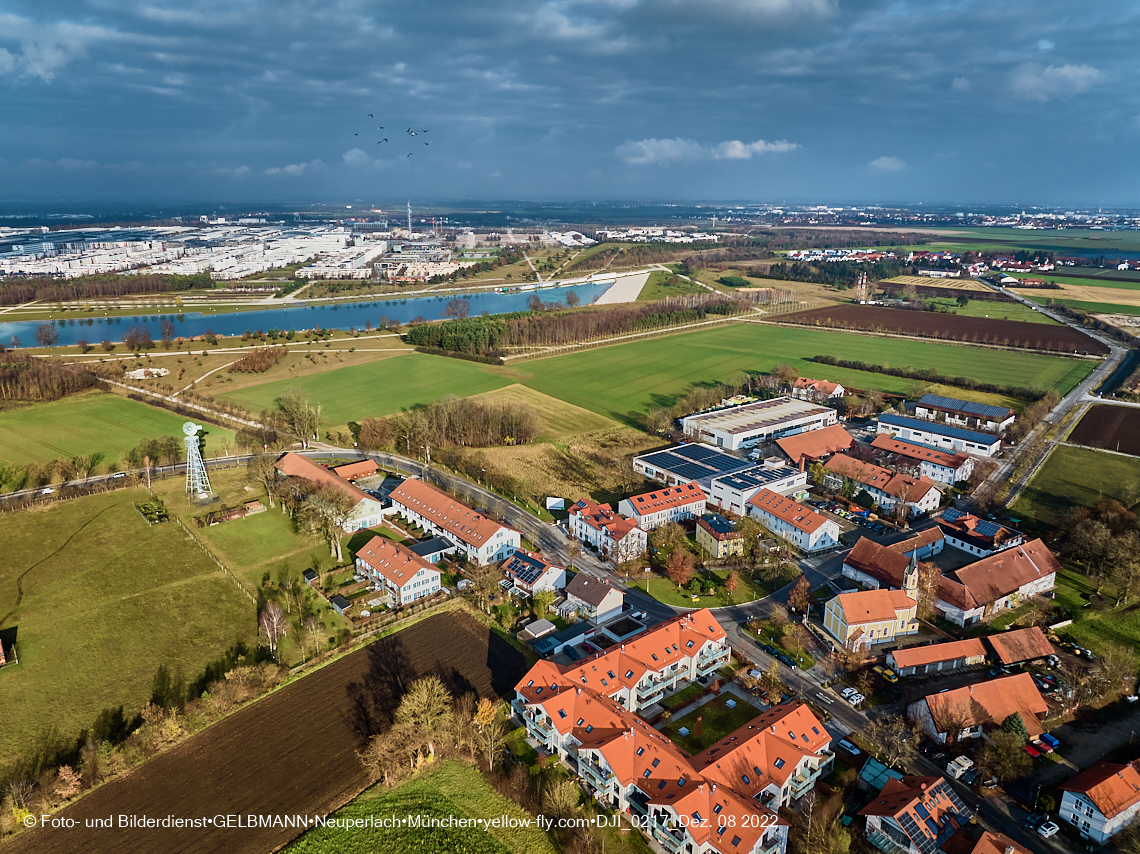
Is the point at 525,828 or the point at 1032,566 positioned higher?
the point at 1032,566

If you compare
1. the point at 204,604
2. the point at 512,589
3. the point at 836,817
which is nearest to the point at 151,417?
the point at 204,604

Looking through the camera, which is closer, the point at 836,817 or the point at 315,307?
the point at 836,817

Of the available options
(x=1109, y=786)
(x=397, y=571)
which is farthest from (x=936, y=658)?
(x=397, y=571)

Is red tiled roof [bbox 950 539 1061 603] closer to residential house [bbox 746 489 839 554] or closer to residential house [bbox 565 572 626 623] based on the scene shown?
residential house [bbox 746 489 839 554]

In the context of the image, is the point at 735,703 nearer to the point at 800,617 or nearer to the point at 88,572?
the point at 800,617

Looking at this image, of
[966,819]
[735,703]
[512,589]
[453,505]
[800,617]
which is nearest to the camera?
[966,819]

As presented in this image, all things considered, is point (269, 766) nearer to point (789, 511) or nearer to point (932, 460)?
point (789, 511)
